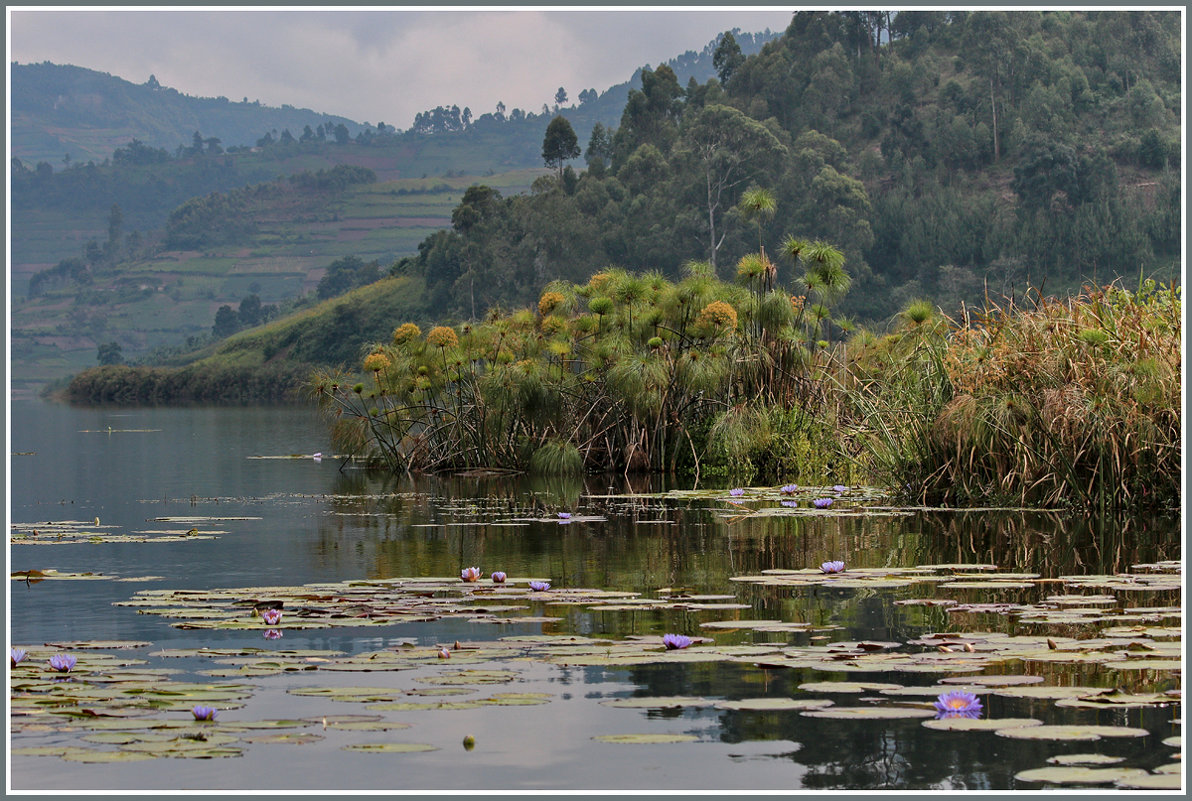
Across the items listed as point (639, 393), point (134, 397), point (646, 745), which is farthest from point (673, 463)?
point (134, 397)

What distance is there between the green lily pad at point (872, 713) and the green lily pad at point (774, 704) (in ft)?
0.44

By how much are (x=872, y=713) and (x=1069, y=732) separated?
662 millimetres

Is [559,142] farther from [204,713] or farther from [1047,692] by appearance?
[204,713]

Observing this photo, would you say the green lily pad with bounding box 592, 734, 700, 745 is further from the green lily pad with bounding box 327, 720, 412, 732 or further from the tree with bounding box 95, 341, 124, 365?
the tree with bounding box 95, 341, 124, 365

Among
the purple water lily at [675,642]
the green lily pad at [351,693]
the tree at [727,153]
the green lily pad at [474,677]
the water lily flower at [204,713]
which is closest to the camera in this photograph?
the water lily flower at [204,713]

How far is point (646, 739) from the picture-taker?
4.72 meters

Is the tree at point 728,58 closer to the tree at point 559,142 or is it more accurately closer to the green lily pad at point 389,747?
the tree at point 559,142

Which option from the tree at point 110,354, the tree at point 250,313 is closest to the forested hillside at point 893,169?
the tree at point 110,354

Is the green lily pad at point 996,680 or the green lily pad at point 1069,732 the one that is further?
the green lily pad at point 996,680

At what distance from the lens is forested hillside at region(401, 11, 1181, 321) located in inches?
3172

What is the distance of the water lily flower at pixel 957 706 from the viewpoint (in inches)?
189

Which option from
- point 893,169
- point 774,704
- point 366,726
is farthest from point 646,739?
point 893,169

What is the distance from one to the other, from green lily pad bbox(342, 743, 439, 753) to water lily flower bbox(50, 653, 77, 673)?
1.75 metres

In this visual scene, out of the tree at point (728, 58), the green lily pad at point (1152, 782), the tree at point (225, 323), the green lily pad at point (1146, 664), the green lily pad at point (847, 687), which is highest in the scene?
the tree at point (728, 58)
